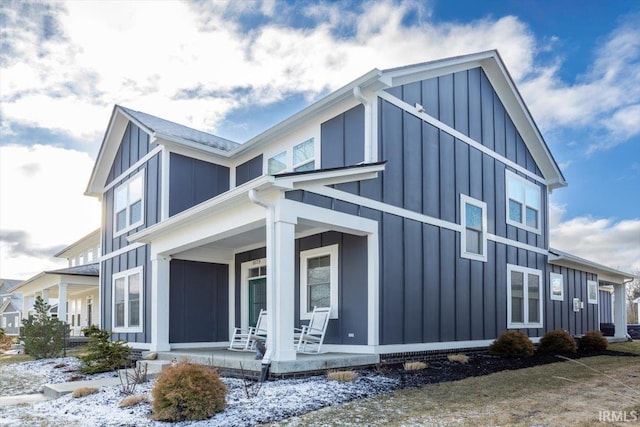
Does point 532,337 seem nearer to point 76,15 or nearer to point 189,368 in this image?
point 189,368

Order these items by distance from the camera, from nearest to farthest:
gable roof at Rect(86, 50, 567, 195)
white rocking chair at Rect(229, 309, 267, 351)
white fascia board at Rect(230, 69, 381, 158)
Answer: white fascia board at Rect(230, 69, 381, 158) → gable roof at Rect(86, 50, 567, 195) → white rocking chair at Rect(229, 309, 267, 351)

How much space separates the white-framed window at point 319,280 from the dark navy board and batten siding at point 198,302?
313 cm

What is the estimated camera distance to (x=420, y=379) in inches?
339

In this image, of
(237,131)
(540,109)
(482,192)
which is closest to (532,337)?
(482,192)

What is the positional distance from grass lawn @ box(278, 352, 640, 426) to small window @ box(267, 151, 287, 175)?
6111 mm

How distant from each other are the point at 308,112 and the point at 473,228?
4991 millimetres

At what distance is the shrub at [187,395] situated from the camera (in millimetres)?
6151

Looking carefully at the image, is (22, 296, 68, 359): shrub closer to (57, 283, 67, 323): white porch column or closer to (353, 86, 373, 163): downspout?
(57, 283, 67, 323): white porch column

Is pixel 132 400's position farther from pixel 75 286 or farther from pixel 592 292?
pixel 75 286

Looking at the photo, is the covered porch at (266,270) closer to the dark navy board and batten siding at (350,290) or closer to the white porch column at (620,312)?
the dark navy board and batten siding at (350,290)

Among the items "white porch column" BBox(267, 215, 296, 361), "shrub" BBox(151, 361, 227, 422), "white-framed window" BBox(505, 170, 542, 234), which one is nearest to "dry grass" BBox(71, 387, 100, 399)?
"shrub" BBox(151, 361, 227, 422)

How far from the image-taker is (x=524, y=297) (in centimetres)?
1466

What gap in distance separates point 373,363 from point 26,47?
29.0 feet

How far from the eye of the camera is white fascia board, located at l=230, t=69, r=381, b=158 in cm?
995
